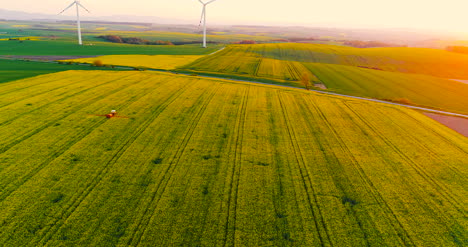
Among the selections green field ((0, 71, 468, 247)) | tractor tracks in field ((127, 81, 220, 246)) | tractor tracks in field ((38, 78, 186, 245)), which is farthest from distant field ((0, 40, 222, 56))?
tractor tracks in field ((127, 81, 220, 246))

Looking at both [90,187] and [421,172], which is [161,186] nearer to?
[90,187]

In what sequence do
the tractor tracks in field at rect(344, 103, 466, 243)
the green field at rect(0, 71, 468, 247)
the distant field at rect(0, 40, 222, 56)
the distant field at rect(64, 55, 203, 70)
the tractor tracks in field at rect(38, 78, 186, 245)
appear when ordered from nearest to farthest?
the tractor tracks in field at rect(38, 78, 186, 245)
the green field at rect(0, 71, 468, 247)
the tractor tracks in field at rect(344, 103, 466, 243)
the distant field at rect(64, 55, 203, 70)
the distant field at rect(0, 40, 222, 56)

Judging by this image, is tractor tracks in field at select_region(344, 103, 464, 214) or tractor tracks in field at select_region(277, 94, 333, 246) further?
tractor tracks in field at select_region(344, 103, 464, 214)

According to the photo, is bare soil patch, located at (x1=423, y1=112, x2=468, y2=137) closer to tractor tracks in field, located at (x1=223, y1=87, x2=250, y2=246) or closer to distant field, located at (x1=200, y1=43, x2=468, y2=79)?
tractor tracks in field, located at (x1=223, y1=87, x2=250, y2=246)

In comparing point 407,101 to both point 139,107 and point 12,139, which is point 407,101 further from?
point 12,139

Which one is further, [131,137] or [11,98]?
[11,98]

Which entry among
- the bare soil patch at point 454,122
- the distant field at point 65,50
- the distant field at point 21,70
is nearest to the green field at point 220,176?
the bare soil patch at point 454,122

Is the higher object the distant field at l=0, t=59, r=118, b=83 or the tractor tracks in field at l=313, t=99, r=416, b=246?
the distant field at l=0, t=59, r=118, b=83

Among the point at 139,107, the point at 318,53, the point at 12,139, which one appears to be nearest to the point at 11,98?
the point at 12,139
